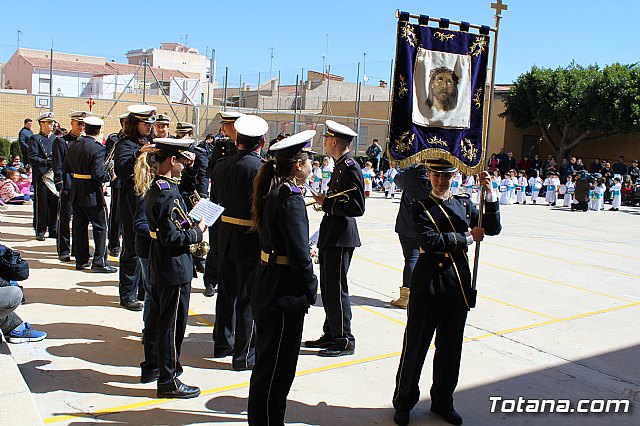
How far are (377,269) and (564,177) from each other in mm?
20973

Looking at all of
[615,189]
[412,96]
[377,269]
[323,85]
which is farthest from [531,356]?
[323,85]

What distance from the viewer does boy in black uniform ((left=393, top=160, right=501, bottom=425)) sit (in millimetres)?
4387

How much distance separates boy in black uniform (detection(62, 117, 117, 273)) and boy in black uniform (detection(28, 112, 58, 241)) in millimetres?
2283

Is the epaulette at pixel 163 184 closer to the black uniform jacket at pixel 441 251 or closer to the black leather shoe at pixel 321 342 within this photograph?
the black uniform jacket at pixel 441 251

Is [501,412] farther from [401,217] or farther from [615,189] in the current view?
[615,189]

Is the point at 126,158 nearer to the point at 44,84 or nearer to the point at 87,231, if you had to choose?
the point at 87,231

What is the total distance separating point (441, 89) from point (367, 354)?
249 centimetres

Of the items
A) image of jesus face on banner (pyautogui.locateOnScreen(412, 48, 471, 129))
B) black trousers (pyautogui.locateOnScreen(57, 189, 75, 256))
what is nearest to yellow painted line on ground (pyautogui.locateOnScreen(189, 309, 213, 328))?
image of jesus face on banner (pyautogui.locateOnScreen(412, 48, 471, 129))

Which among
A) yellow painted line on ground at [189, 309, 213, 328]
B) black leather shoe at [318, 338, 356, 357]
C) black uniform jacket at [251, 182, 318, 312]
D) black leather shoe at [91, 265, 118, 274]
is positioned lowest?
yellow painted line on ground at [189, 309, 213, 328]

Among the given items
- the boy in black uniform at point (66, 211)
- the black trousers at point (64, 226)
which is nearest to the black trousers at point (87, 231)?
the boy in black uniform at point (66, 211)

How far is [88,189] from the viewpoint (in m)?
8.19

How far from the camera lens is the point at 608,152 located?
3356cm

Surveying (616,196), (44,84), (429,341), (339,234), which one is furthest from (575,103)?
(44,84)

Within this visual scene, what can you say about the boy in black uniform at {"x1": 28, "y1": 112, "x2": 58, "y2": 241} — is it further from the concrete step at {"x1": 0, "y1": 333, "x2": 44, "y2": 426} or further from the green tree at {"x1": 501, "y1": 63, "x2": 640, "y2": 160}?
the green tree at {"x1": 501, "y1": 63, "x2": 640, "y2": 160}
